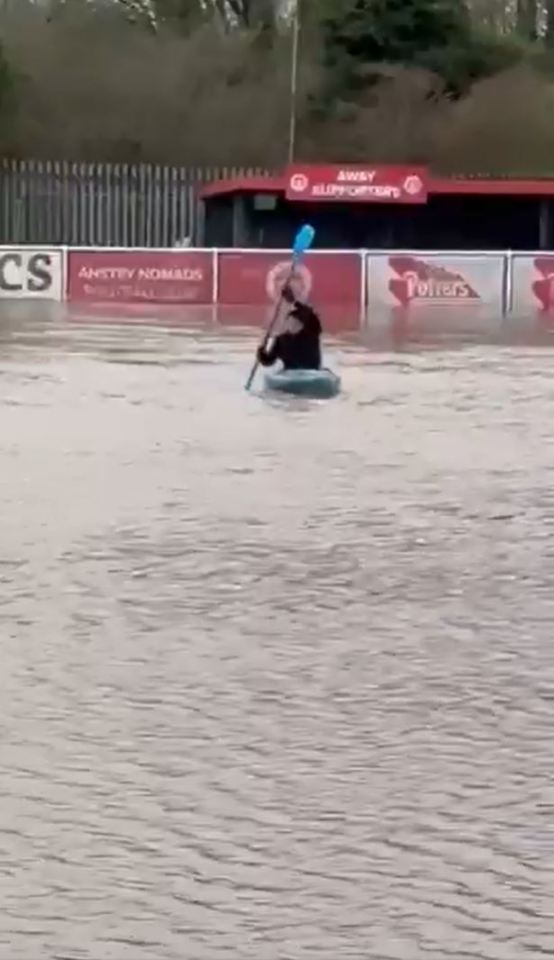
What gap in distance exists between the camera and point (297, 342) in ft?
60.4

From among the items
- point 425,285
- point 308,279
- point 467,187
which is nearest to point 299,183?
point 467,187

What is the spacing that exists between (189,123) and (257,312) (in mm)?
18237

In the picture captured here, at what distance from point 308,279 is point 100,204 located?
11.2m

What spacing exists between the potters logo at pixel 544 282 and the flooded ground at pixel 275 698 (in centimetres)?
2035

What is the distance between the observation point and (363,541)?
34.7 ft

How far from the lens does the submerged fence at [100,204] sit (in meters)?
44.0

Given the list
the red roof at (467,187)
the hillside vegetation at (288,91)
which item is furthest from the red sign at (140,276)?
the hillside vegetation at (288,91)

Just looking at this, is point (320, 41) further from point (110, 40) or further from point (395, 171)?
point (395, 171)

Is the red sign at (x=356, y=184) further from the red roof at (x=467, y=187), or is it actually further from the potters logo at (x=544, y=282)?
the potters logo at (x=544, y=282)

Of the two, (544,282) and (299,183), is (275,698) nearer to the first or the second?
(544,282)

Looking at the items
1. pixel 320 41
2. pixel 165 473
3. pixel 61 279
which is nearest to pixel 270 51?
pixel 320 41

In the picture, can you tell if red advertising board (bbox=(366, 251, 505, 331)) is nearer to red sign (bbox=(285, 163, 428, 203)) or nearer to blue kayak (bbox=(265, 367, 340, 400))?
red sign (bbox=(285, 163, 428, 203))

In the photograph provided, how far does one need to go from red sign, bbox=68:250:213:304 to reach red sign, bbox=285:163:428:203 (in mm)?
3928

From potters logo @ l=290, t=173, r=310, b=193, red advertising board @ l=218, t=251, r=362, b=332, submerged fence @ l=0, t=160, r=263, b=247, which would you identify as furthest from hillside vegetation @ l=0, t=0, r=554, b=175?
red advertising board @ l=218, t=251, r=362, b=332
